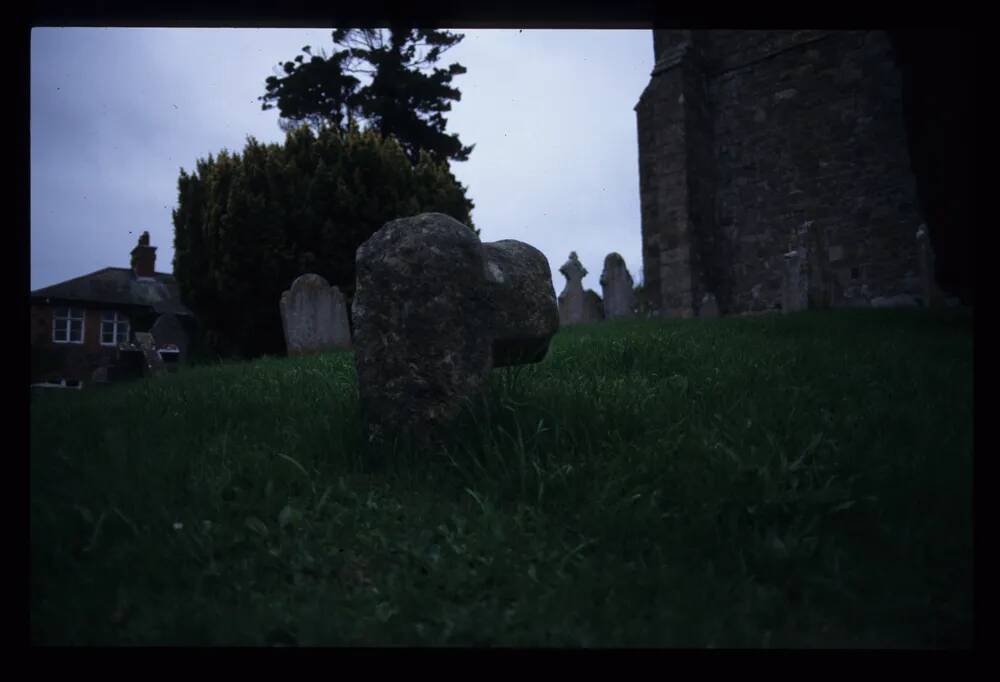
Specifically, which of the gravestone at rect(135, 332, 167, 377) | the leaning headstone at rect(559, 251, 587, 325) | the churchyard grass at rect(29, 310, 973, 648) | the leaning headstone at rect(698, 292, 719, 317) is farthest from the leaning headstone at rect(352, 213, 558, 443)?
the leaning headstone at rect(698, 292, 719, 317)

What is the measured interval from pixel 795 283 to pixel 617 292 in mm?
3666

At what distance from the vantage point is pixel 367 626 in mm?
2355

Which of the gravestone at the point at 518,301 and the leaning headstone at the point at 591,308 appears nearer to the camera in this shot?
the gravestone at the point at 518,301

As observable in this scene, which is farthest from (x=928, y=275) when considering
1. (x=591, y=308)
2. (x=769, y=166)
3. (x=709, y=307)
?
(x=591, y=308)

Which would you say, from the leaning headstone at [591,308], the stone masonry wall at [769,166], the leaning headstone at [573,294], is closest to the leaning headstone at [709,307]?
the stone masonry wall at [769,166]

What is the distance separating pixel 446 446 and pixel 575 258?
973 cm

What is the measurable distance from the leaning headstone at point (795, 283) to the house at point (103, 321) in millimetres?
9450

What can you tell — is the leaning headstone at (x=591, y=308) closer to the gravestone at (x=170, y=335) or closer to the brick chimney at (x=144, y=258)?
the gravestone at (x=170, y=335)

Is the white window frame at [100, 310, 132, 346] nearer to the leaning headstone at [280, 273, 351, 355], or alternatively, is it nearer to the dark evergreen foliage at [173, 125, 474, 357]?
the dark evergreen foliage at [173, 125, 474, 357]

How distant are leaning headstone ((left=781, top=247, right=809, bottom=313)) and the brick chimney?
2003cm

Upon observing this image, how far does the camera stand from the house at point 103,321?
5.53 meters

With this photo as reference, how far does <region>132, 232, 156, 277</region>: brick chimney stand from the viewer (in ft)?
71.4

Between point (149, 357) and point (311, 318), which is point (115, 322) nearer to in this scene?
point (149, 357)

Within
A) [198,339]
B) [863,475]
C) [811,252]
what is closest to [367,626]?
[863,475]
